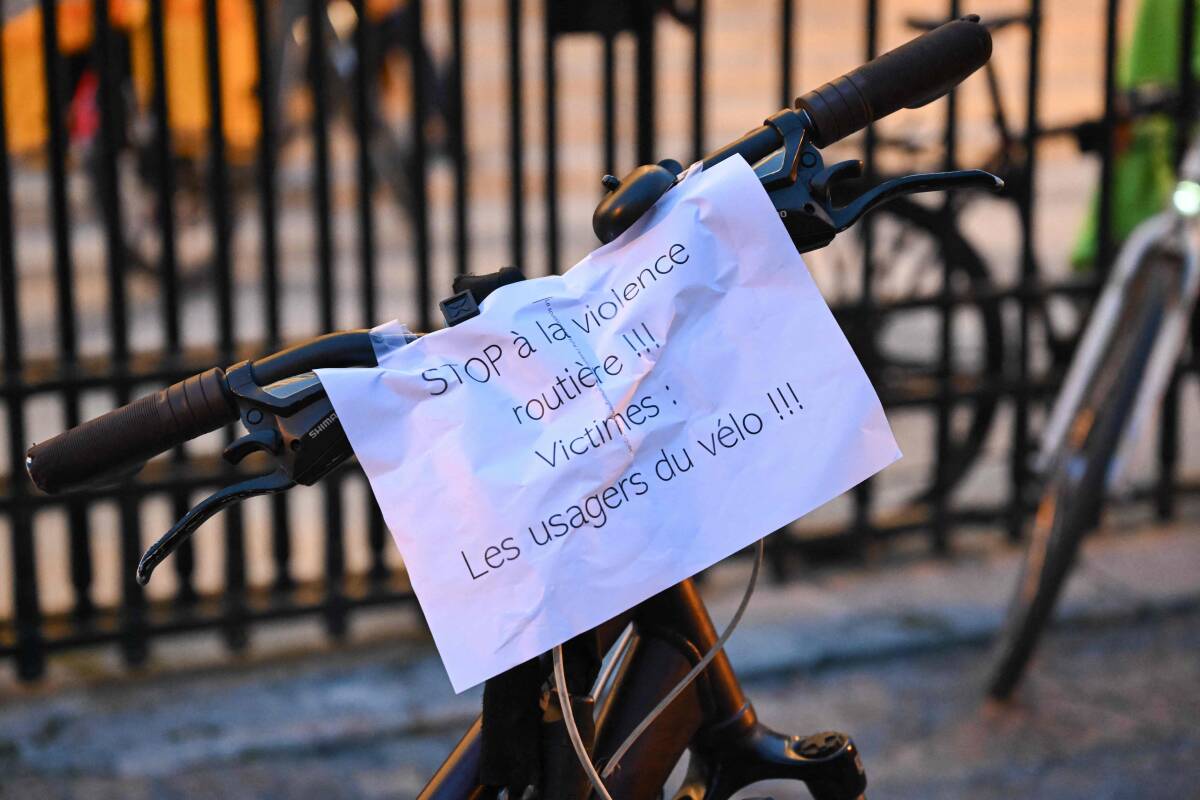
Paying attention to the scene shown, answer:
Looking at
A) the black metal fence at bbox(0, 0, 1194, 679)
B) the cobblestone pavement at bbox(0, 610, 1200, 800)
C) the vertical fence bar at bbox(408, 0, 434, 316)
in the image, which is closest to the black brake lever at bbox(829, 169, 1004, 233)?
the cobblestone pavement at bbox(0, 610, 1200, 800)

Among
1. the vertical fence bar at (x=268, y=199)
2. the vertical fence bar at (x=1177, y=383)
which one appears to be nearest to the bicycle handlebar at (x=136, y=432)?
the vertical fence bar at (x=268, y=199)

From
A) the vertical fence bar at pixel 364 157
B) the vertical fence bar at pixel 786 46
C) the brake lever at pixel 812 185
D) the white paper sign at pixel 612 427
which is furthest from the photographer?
the vertical fence bar at pixel 786 46

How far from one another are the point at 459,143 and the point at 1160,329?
174 cm

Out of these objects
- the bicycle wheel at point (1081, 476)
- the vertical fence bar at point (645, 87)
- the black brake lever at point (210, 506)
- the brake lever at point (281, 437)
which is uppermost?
the vertical fence bar at point (645, 87)

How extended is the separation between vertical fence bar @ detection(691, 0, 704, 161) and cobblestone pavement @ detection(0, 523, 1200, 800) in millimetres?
1240

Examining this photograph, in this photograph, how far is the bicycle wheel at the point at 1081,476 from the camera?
3.45m

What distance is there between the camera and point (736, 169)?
1.43 meters

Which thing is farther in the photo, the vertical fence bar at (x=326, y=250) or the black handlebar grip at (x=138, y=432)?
the vertical fence bar at (x=326, y=250)

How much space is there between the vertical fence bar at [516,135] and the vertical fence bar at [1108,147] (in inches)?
65.7

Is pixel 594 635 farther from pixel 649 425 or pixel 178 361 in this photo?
pixel 178 361

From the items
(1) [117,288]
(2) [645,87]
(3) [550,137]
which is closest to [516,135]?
(3) [550,137]

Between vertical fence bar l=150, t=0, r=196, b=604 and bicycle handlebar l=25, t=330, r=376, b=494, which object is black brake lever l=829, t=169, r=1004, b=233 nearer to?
bicycle handlebar l=25, t=330, r=376, b=494

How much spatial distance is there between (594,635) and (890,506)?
3528 millimetres

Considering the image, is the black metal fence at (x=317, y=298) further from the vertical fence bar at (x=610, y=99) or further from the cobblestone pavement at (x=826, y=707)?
the cobblestone pavement at (x=826, y=707)
